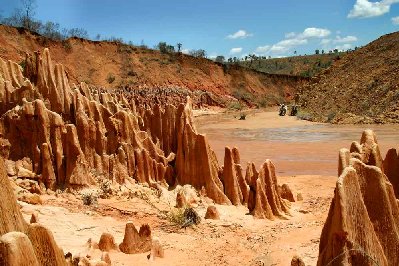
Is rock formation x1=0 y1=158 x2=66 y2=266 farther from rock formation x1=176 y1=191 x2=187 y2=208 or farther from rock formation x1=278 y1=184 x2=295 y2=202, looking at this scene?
rock formation x1=278 y1=184 x2=295 y2=202

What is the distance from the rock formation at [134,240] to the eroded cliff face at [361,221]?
3970mm

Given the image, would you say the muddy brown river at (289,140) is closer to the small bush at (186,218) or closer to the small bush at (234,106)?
the small bush at (234,106)

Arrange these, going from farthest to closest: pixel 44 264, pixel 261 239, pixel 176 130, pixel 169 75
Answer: pixel 169 75, pixel 176 130, pixel 261 239, pixel 44 264

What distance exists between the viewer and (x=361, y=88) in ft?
135

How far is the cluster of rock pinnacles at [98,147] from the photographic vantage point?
10867mm

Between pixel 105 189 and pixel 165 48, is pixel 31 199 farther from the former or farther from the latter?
pixel 165 48

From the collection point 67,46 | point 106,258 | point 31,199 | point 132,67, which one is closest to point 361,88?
point 132,67

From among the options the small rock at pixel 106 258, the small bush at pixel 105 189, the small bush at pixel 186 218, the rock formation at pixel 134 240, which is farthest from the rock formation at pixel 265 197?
the small rock at pixel 106 258

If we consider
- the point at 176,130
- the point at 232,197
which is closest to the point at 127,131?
the point at 176,130

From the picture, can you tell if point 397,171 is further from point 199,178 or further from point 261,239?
point 199,178

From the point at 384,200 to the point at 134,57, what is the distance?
173ft

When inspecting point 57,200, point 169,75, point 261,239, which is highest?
point 169,75

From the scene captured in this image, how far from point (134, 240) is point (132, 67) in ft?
153

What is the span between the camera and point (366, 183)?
4953mm
